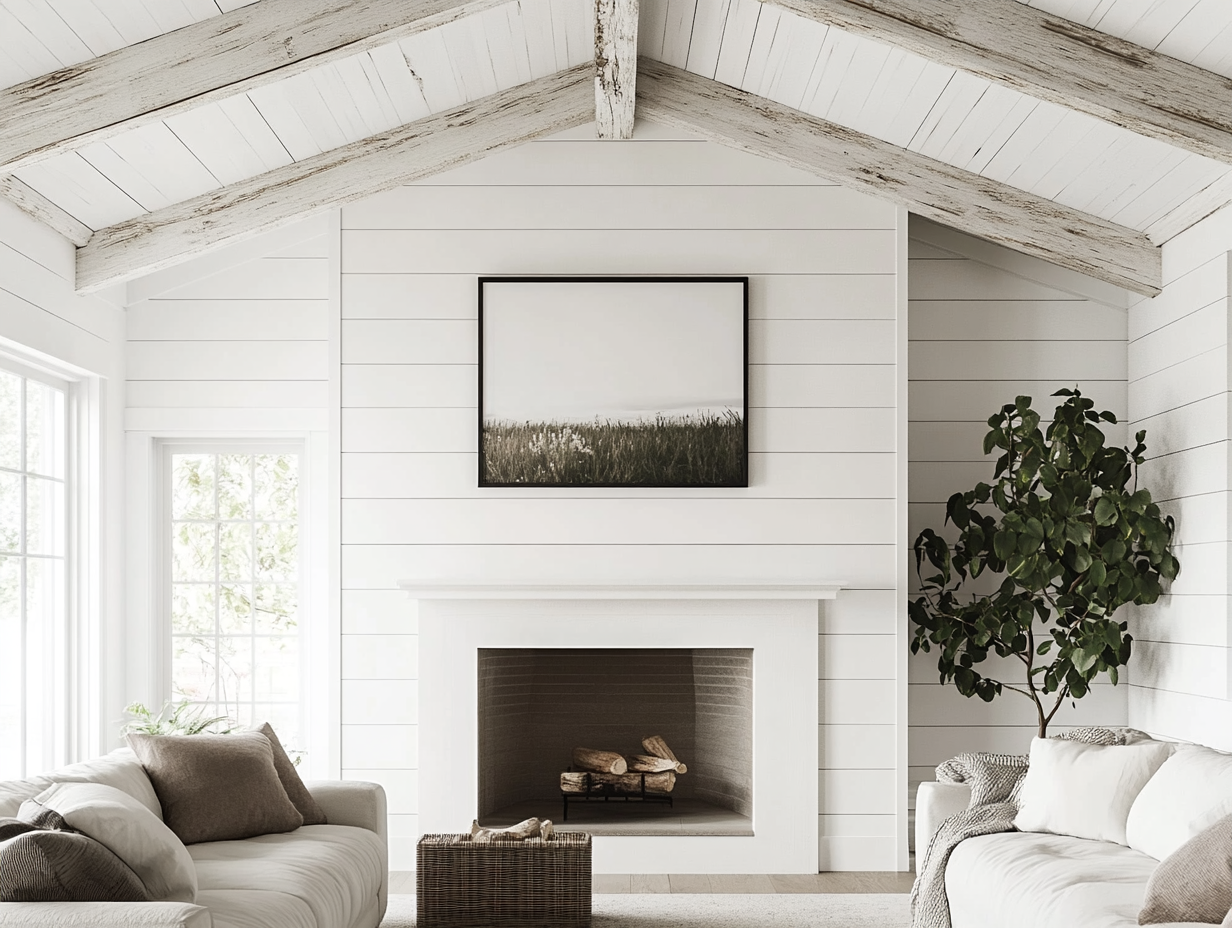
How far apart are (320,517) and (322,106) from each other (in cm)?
187

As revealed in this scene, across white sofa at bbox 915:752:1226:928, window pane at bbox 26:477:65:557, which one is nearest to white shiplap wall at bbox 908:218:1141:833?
white sofa at bbox 915:752:1226:928

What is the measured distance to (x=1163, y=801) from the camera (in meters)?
3.32

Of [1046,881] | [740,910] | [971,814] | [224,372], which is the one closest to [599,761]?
[740,910]

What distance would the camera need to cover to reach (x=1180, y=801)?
3.25m

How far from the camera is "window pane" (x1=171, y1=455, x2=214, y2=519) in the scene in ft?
18.0

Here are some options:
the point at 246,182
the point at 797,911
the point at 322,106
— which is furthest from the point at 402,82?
the point at 797,911

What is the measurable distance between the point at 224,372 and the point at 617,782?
2.48 metres

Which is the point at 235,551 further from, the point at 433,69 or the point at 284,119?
the point at 433,69

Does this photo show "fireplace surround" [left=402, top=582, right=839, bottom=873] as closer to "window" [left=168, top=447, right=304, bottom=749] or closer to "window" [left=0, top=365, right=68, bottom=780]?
"window" [left=168, top=447, right=304, bottom=749]

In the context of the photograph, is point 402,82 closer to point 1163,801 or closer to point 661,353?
point 661,353

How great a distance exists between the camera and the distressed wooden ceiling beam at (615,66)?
4090mm

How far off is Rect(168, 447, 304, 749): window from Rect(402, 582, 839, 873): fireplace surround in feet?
3.15

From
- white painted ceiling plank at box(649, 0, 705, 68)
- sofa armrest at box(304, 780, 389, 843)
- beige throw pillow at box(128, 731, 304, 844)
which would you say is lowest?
sofa armrest at box(304, 780, 389, 843)

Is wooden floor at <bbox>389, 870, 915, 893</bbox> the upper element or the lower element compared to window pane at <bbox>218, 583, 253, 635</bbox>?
lower
